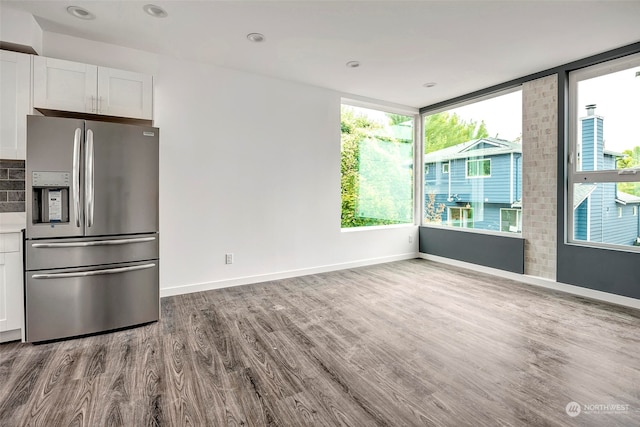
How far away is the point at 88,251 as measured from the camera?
2.67 meters

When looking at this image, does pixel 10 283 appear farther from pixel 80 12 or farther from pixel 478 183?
pixel 478 183

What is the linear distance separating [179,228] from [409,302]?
2816mm

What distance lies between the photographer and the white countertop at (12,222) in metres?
2.47

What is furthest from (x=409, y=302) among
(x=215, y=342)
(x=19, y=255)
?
(x=19, y=255)

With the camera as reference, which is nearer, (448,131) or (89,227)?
Result: (89,227)

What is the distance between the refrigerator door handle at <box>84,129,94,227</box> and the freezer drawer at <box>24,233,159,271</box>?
0.65 ft

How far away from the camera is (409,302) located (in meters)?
3.52

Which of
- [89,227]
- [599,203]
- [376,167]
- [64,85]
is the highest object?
[64,85]

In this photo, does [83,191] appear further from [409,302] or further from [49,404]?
[409,302]

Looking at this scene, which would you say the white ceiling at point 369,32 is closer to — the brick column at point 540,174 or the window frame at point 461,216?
the brick column at point 540,174

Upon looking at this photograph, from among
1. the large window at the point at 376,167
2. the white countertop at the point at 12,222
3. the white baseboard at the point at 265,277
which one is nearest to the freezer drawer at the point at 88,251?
the white countertop at the point at 12,222

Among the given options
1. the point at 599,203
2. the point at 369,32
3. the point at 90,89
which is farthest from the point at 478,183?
the point at 90,89

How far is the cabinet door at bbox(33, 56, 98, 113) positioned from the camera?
2746mm

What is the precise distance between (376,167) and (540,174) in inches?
92.6
